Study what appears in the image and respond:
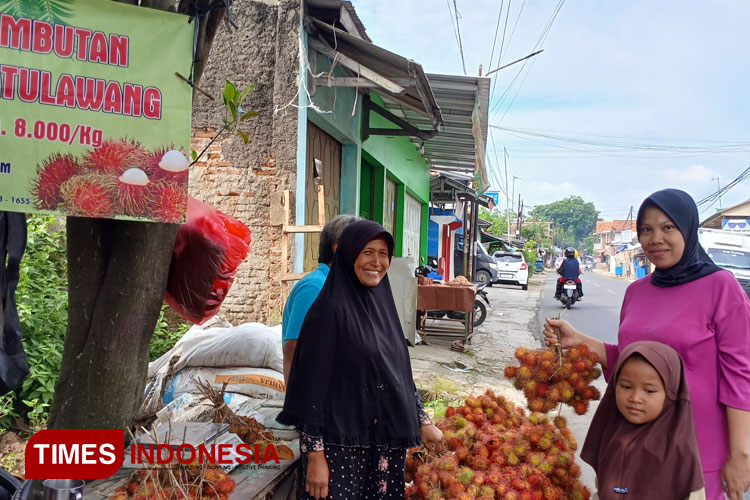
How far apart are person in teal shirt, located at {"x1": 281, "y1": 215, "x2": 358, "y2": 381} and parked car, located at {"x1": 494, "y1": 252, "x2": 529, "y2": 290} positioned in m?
23.7

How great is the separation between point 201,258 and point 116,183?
2.63ft

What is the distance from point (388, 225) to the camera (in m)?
11.7

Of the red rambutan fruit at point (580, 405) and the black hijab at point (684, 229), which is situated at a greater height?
the black hijab at point (684, 229)

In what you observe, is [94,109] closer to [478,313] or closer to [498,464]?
[498,464]

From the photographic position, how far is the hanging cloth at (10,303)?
82.1 inches

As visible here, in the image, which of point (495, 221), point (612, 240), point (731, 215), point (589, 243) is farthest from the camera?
point (589, 243)

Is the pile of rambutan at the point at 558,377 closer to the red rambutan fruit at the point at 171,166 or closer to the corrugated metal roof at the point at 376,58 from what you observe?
the red rambutan fruit at the point at 171,166

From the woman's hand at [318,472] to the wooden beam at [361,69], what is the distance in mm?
4044

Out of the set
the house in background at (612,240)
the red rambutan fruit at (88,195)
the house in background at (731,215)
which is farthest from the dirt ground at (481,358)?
the house in background at (612,240)

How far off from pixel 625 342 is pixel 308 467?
138 centimetres

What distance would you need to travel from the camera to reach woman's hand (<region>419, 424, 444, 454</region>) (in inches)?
94.3

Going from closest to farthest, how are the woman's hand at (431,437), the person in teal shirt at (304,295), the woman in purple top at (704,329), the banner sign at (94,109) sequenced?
1. the banner sign at (94,109)
2. the woman in purple top at (704,329)
3. the woman's hand at (431,437)
4. the person in teal shirt at (304,295)

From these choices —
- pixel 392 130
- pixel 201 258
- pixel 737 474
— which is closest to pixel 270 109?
pixel 392 130

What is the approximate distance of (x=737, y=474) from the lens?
1956 mm
